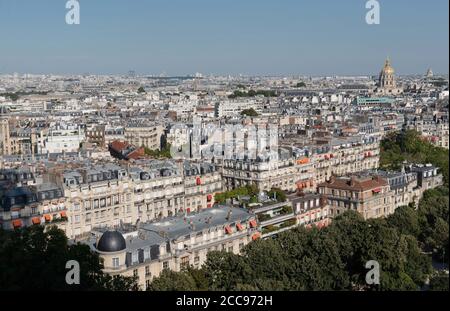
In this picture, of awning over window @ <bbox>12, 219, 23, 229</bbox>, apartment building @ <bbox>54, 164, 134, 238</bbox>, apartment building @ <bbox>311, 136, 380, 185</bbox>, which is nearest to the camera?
awning over window @ <bbox>12, 219, 23, 229</bbox>

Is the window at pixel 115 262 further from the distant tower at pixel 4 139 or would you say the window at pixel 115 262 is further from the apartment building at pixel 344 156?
the distant tower at pixel 4 139

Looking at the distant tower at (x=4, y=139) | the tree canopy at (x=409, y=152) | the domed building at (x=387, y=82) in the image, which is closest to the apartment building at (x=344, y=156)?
the tree canopy at (x=409, y=152)

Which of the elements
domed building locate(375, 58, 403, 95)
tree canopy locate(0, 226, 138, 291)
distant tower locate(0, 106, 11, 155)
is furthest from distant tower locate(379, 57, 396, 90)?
tree canopy locate(0, 226, 138, 291)

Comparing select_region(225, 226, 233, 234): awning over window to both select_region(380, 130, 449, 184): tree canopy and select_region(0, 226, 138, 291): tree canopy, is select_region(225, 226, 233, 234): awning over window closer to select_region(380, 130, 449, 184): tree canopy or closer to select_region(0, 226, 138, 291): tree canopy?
select_region(0, 226, 138, 291): tree canopy

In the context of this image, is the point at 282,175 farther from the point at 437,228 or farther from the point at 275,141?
the point at 437,228

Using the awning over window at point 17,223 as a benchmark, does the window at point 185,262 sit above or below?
below

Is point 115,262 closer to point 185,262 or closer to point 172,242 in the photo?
point 172,242
